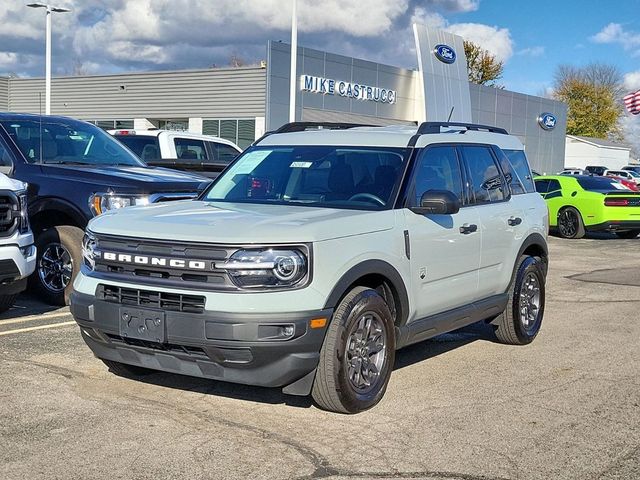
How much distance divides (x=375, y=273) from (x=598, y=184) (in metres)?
15.4

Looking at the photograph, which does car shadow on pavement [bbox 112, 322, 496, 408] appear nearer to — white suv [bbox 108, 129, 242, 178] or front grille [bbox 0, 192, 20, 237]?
front grille [bbox 0, 192, 20, 237]

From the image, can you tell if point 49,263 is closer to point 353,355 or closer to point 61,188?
point 61,188

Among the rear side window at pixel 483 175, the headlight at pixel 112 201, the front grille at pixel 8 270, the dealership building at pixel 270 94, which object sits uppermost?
the dealership building at pixel 270 94

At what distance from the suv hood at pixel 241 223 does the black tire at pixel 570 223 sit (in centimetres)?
1473

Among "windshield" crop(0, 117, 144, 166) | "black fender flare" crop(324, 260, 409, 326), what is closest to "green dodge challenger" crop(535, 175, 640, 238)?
"windshield" crop(0, 117, 144, 166)

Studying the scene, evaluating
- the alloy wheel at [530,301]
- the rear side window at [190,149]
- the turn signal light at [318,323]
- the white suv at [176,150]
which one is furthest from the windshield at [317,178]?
the rear side window at [190,149]

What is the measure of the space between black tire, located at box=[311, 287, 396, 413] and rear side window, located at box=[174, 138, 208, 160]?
8.83 metres

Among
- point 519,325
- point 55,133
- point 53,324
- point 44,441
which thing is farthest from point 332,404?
point 55,133

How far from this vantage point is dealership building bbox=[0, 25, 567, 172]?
35.8 metres

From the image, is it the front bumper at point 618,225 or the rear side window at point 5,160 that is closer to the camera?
the rear side window at point 5,160

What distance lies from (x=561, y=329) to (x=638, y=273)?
5.40 metres

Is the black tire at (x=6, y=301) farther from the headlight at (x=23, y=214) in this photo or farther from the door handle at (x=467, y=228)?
the door handle at (x=467, y=228)

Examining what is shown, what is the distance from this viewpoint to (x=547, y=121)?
55719 mm

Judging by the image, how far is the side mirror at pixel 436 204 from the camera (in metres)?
5.70
